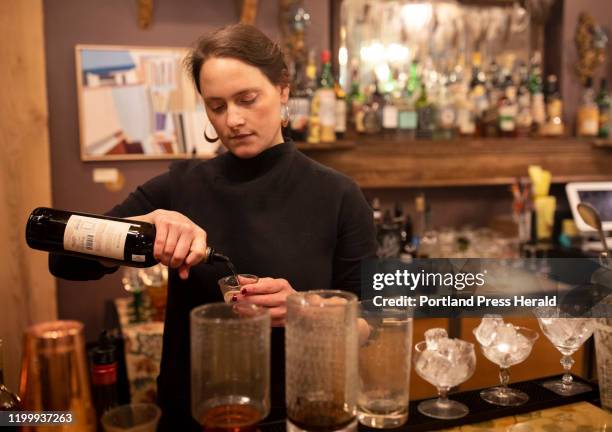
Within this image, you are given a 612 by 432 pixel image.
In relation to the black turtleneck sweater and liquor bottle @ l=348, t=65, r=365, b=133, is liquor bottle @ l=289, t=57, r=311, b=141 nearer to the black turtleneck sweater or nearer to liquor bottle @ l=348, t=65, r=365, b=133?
liquor bottle @ l=348, t=65, r=365, b=133

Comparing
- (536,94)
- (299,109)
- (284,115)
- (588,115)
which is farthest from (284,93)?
(588,115)

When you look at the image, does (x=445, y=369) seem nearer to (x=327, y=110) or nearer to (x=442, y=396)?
(x=442, y=396)

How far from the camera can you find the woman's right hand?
901mm

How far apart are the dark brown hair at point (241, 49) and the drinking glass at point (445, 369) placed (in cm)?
64

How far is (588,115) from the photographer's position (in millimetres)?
3104

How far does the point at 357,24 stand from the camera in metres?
2.93

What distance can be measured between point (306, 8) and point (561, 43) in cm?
142

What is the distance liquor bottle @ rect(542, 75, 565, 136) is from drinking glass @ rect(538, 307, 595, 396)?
7.44ft

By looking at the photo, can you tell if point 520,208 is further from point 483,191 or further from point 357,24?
point 357,24

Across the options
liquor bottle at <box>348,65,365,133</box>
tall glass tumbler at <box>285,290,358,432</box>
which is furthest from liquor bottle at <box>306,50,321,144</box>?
tall glass tumbler at <box>285,290,358,432</box>

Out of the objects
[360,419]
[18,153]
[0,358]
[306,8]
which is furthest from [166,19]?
[360,419]

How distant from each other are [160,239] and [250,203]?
400 mm

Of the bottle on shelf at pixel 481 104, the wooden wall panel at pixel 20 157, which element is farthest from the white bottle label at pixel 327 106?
the wooden wall panel at pixel 20 157

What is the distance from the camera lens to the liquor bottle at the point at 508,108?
9.81 feet
